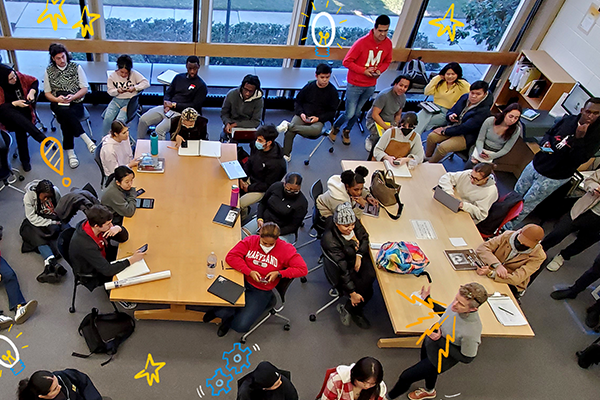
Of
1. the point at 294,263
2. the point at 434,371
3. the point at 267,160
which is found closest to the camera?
the point at 434,371

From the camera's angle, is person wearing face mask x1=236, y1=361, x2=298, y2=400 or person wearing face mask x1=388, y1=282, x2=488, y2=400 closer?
person wearing face mask x1=236, y1=361, x2=298, y2=400

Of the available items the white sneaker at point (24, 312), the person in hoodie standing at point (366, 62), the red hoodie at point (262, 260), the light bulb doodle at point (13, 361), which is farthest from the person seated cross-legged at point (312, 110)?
the light bulb doodle at point (13, 361)

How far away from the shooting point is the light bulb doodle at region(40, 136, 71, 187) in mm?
5547

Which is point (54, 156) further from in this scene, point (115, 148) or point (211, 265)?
point (211, 265)

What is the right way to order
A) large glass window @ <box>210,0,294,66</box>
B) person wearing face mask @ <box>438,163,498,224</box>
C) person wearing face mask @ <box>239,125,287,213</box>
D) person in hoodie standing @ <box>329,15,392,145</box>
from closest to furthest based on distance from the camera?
person wearing face mask @ <box>438,163,498,224</box>
person wearing face mask @ <box>239,125,287,213</box>
person in hoodie standing @ <box>329,15,392,145</box>
large glass window @ <box>210,0,294,66</box>

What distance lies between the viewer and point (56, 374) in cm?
300

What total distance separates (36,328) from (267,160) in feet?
8.70

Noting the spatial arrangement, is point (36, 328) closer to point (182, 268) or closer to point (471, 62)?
point (182, 268)

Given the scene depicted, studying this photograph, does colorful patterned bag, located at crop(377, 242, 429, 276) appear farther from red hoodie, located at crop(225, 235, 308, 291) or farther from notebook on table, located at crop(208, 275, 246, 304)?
notebook on table, located at crop(208, 275, 246, 304)

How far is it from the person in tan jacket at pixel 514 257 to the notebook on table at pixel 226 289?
2.13 m

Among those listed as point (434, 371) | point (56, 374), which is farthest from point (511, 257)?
point (56, 374)

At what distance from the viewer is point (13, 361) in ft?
12.2

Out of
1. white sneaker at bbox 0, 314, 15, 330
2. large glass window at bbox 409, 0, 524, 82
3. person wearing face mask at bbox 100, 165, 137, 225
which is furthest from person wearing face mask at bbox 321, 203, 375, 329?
large glass window at bbox 409, 0, 524, 82

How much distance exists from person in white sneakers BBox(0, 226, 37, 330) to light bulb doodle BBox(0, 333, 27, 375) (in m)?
0.23
